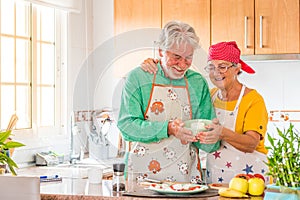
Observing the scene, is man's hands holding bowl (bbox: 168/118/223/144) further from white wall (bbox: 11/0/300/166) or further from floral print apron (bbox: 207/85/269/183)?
white wall (bbox: 11/0/300/166)

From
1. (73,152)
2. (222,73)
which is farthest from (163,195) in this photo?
(73,152)

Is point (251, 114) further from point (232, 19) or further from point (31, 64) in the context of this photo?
point (31, 64)

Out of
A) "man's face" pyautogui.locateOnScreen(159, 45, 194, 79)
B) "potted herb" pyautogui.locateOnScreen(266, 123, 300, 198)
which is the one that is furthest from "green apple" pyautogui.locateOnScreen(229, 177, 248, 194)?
"man's face" pyautogui.locateOnScreen(159, 45, 194, 79)

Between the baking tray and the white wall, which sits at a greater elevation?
the white wall

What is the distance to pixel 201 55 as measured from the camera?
3.04 m

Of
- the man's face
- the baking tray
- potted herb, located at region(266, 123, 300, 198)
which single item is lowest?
the baking tray

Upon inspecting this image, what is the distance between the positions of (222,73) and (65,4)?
1.55 metres

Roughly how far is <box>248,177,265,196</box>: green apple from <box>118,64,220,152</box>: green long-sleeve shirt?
54 cm

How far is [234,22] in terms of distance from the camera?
4227 mm

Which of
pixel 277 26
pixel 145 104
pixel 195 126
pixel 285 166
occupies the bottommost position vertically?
pixel 285 166

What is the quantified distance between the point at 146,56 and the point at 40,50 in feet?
4.21

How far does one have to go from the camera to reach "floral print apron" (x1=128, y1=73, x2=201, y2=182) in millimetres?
3059

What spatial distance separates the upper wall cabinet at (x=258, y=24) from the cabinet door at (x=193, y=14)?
46mm

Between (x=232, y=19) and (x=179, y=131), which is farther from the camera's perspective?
(x=232, y=19)
